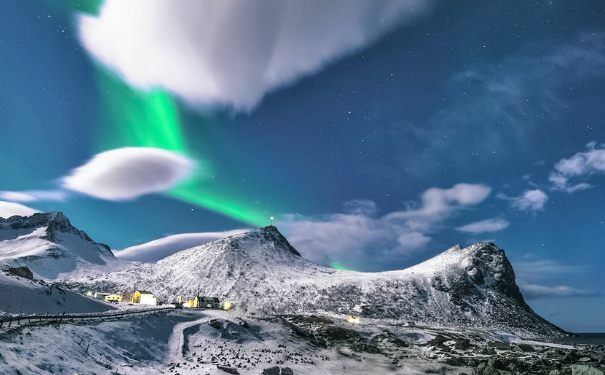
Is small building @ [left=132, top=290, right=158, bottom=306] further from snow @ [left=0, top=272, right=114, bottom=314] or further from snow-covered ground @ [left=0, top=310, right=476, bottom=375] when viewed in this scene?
snow @ [left=0, top=272, right=114, bottom=314]

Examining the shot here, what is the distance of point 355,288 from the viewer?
16450 cm

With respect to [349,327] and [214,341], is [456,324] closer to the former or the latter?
[349,327]

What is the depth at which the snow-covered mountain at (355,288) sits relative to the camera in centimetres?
14575

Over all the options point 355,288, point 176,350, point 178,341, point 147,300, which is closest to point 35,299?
point 178,341

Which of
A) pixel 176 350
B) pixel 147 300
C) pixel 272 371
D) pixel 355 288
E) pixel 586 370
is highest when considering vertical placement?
pixel 355 288

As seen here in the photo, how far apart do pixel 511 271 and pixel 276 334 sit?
582 ft

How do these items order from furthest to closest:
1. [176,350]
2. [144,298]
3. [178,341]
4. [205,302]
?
[144,298] < [205,302] < [178,341] < [176,350]

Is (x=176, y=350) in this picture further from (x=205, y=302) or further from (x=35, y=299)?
(x=205, y=302)

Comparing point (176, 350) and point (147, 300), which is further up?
point (147, 300)

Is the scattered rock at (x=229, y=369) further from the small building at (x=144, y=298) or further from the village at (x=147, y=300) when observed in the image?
the small building at (x=144, y=298)

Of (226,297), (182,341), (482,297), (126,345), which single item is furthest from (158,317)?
(482,297)

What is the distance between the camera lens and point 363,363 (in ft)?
172

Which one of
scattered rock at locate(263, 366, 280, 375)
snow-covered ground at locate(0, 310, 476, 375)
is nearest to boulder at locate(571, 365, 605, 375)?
snow-covered ground at locate(0, 310, 476, 375)

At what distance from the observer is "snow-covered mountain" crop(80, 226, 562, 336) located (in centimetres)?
14575
